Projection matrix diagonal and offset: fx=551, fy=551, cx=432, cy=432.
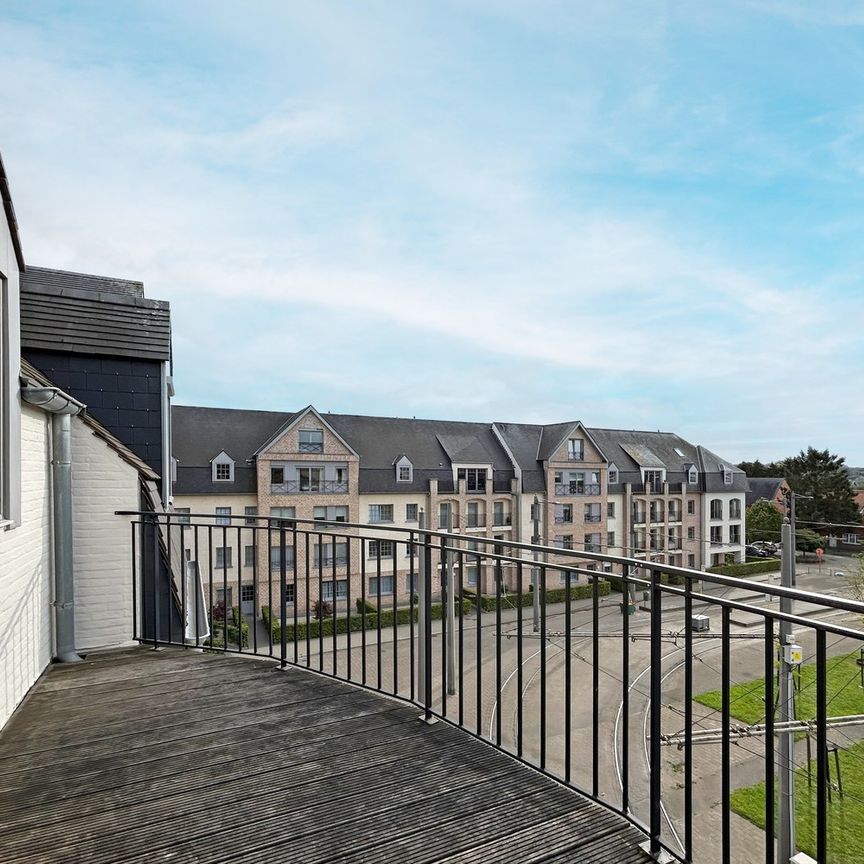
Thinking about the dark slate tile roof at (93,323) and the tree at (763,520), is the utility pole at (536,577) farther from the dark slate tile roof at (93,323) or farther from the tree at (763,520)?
the tree at (763,520)

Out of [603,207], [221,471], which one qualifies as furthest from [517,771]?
[221,471]

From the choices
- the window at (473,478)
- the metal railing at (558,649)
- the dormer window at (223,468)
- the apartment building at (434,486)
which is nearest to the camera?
the metal railing at (558,649)

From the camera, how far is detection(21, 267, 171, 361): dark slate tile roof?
644cm

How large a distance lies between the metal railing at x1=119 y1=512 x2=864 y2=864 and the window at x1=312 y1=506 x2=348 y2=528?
176cm

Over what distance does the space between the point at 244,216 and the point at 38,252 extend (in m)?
3.73

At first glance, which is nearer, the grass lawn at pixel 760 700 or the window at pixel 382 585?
the grass lawn at pixel 760 700

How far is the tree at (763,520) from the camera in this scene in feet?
129

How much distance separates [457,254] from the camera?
59.5 feet

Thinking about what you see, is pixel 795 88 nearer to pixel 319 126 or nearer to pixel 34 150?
pixel 319 126

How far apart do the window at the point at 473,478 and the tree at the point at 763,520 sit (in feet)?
74.4

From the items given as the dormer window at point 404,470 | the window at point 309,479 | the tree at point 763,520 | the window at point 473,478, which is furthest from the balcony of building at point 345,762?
the tree at point 763,520

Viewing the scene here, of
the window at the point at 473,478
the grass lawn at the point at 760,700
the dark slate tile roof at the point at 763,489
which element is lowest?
the grass lawn at the point at 760,700

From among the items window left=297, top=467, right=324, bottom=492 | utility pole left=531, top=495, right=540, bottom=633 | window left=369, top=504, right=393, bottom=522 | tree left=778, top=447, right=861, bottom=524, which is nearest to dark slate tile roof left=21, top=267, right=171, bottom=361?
utility pole left=531, top=495, right=540, bottom=633

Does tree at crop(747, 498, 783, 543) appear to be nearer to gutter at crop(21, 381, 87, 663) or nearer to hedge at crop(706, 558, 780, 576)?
hedge at crop(706, 558, 780, 576)
